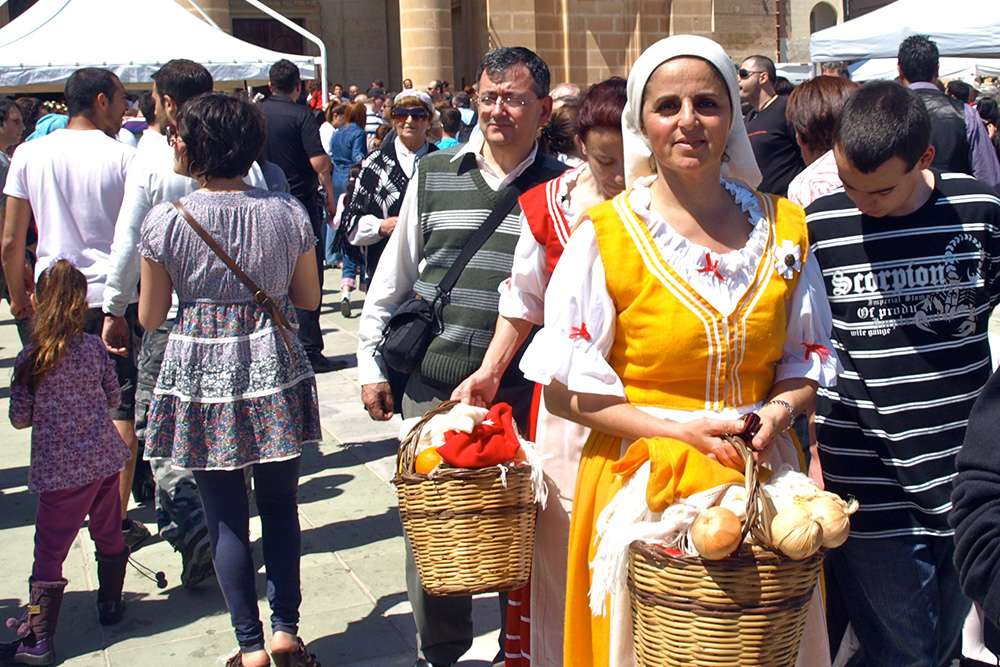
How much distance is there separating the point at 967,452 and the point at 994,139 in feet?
35.5

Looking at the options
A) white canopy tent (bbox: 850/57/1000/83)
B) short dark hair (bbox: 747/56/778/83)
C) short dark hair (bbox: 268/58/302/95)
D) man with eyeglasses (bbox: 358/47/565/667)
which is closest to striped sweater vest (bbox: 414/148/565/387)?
man with eyeglasses (bbox: 358/47/565/667)

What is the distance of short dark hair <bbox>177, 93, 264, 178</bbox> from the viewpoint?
3508 mm

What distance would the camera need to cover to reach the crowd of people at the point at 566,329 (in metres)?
2.47

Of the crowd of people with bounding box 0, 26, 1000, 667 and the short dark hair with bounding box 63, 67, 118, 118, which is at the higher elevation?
the short dark hair with bounding box 63, 67, 118, 118

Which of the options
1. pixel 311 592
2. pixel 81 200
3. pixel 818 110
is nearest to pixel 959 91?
pixel 818 110

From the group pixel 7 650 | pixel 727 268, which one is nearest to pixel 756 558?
pixel 727 268

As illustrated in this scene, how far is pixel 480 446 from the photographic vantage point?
Result: 9.25 ft

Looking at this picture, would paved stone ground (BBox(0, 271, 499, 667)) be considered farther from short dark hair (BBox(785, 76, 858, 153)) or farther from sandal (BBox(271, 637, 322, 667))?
short dark hair (BBox(785, 76, 858, 153))

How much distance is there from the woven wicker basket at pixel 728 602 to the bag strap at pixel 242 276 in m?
1.86

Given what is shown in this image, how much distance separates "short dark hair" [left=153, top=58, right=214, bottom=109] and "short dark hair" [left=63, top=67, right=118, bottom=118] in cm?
50

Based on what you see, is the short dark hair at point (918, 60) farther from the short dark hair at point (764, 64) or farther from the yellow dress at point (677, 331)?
the yellow dress at point (677, 331)

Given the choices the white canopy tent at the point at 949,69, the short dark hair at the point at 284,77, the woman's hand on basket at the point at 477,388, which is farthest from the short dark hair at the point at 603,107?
the white canopy tent at the point at 949,69

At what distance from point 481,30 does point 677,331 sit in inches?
892

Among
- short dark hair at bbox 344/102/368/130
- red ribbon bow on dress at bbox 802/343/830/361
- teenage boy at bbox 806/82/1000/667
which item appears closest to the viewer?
red ribbon bow on dress at bbox 802/343/830/361
